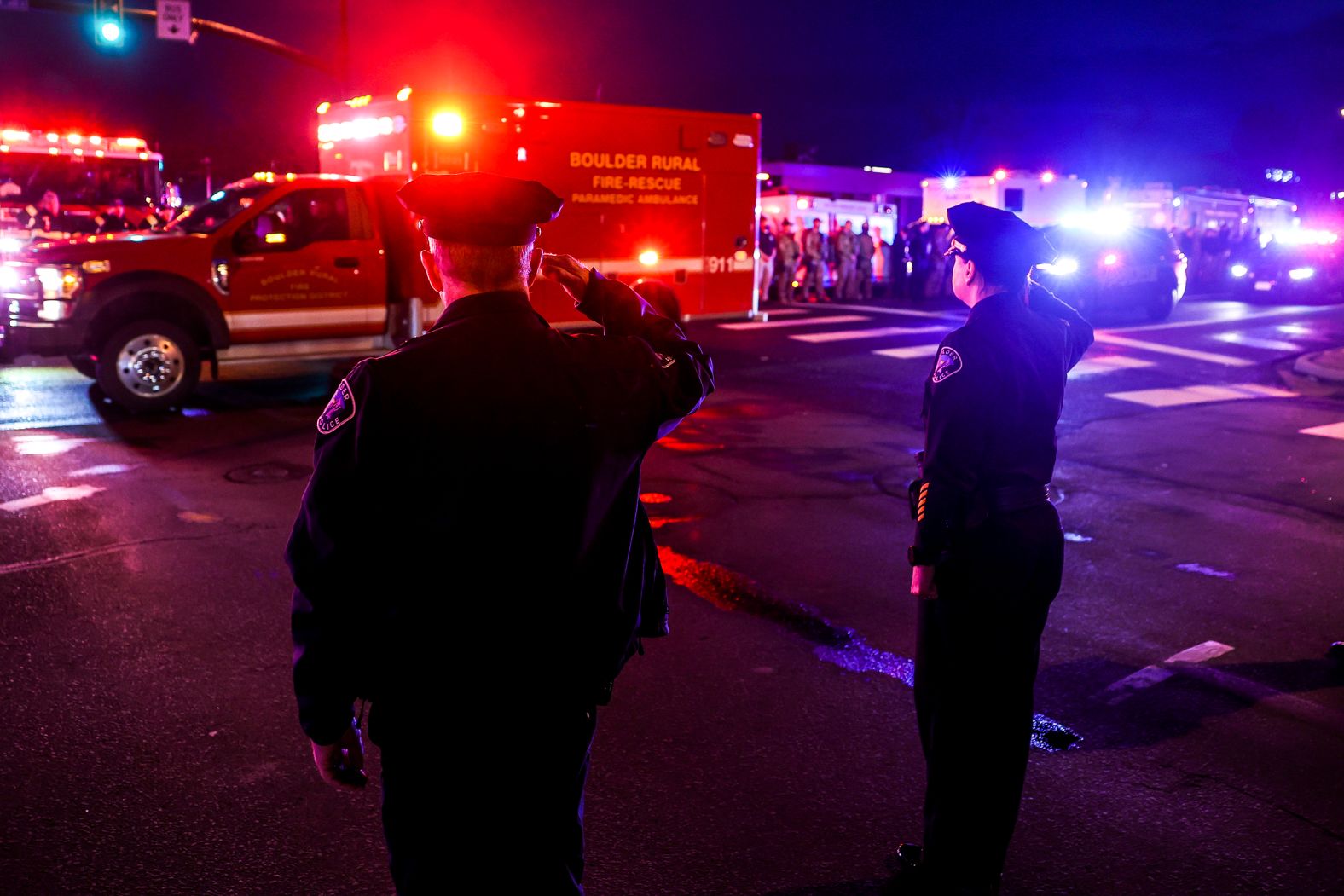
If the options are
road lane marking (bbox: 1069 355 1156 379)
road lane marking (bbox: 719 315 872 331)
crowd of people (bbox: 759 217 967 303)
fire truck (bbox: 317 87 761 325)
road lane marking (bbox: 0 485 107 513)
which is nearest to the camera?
road lane marking (bbox: 0 485 107 513)

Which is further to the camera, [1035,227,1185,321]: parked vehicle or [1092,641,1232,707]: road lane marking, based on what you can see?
[1035,227,1185,321]: parked vehicle

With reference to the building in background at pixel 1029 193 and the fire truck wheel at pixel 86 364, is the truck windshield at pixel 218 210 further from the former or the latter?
the building in background at pixel 1029 193

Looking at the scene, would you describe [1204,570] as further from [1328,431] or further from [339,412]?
[339,412]

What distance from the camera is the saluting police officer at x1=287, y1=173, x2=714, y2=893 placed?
6.52ft

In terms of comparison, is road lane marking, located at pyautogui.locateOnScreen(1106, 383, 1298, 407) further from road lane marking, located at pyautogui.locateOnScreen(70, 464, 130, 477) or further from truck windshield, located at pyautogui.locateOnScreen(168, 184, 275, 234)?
road lane marking, located at pyautogui.locateOnScreen(70, 464, 130, 477)

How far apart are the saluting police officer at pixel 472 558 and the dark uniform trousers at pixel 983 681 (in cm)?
123

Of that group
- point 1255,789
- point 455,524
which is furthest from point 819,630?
point 455,524

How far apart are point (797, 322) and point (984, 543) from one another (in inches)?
636

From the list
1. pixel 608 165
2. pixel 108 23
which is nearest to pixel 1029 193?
pixel 608 165

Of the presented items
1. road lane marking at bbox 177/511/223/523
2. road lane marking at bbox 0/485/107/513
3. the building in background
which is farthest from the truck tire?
the building in background

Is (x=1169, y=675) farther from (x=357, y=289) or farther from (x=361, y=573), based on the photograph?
(x=357, y=289)

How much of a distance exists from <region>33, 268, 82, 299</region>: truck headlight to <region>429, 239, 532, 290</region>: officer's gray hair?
9292 mm

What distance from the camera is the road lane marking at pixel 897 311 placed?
2042 cm

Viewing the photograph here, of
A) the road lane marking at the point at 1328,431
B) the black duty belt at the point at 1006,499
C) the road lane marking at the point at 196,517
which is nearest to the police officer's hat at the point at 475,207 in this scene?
the black duty belt at the point at 1006,499
